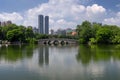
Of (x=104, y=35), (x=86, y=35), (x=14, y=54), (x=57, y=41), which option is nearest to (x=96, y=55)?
(x=14, y=54)

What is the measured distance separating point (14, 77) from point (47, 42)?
7210cm

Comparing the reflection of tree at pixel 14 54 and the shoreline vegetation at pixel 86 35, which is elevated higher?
the shoreline vegetation at pixel 86 35

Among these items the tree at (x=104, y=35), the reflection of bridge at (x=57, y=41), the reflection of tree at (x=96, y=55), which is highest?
the tree at (x=104, y=35)

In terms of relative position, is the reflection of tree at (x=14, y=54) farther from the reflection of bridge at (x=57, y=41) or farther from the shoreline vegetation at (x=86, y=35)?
the reflection of bridge at (x=57, y=41)

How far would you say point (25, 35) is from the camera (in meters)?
88.0

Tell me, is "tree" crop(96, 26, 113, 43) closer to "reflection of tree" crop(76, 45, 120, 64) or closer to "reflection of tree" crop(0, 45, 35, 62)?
"reflection of tree" crop(76, 45, 120, 64)

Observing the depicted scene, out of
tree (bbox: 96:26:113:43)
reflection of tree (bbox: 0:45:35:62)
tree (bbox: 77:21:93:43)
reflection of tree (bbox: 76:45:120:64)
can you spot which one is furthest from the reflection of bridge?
reflection of tree (bbox: 76:45:120:64)

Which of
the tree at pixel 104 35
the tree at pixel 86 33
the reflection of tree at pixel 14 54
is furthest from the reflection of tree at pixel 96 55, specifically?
the tree at pixel 86 33

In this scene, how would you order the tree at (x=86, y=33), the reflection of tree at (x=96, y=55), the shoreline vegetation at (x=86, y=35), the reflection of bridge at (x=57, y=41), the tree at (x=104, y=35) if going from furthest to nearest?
the reflection of bridge at (x=57, y=41), the tree at (x=86, y=33), the shoreline vegetation at (x=86, y=35), the tree at (x=104, y=35), the reflection of tree at (x=96, y=55)

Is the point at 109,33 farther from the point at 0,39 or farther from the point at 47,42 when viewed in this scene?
the point at 0,39

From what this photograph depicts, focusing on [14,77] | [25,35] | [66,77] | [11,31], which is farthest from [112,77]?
[25,35]

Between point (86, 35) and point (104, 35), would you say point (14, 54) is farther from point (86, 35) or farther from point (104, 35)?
point (86, 35)

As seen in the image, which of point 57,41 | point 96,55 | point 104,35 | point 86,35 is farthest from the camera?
point 57,41

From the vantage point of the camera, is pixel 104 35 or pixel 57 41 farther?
pixel 57 41
